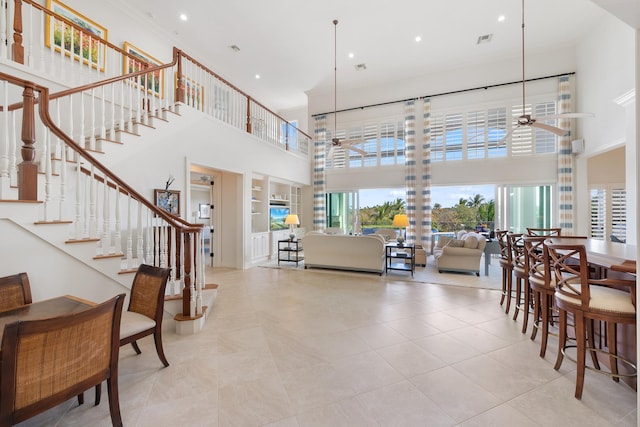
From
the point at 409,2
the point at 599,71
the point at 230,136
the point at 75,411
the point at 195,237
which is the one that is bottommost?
the point at 75,411

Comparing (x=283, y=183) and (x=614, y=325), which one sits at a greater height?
(x=283, y=183)

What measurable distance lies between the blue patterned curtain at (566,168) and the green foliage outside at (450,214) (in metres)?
1.46

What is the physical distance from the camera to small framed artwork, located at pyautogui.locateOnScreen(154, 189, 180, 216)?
14.5 ft

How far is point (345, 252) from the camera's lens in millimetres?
5918

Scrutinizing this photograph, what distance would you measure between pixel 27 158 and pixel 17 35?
7.06 feet

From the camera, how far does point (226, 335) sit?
2957 millimetres

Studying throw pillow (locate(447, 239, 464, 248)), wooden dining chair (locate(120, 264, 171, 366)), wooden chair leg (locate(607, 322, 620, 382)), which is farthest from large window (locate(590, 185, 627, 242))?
wooden dining chair (locate(120, 264, 171, 366))

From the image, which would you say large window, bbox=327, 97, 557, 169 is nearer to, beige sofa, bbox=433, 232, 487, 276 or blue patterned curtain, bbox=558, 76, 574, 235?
blue patterned curtain, bbox=558, 76, 574, 235

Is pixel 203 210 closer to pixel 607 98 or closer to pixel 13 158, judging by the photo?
pixel 13 158

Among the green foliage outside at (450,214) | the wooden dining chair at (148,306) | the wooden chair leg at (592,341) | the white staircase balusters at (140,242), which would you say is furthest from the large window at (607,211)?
the white staircase balusters at (140,242)

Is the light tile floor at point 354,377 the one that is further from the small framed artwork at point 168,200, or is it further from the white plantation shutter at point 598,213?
the white plantation shutter at point 598,213

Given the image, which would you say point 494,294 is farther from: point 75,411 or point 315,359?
point 75,411

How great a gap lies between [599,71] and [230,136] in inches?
315

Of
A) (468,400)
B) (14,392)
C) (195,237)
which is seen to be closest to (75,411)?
(14,392)
